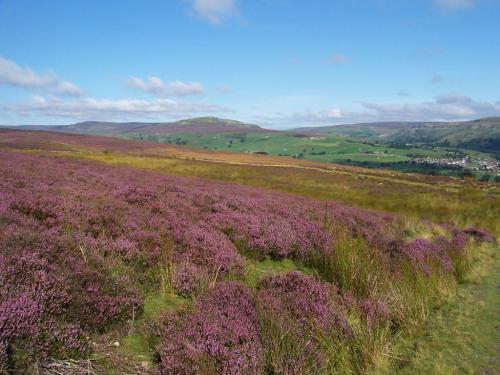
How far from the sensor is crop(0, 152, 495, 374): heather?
440cm

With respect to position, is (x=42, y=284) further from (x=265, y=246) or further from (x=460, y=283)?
(x=460, y=283)

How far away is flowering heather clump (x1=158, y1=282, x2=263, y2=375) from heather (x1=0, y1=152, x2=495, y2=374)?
0.02 m

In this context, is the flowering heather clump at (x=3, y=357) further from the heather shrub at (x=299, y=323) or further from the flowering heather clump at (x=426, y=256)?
the flowering heather clump at (x=426, y=256)

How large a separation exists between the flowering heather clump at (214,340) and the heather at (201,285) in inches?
0.7

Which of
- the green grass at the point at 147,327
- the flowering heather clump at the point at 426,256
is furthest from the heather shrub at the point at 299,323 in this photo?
the flowering heather clump at the point at 426,256

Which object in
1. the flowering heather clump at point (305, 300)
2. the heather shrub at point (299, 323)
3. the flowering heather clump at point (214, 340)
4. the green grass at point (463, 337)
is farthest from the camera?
the flowering heather clump at point (305, 300)

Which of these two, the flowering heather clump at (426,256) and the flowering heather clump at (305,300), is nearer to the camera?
the flowering heather clump at (305,300)

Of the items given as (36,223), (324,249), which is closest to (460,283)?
(324,249)

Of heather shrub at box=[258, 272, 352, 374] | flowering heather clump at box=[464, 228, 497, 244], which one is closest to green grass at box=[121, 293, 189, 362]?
heather shrub at box=[258, 272, 352, 374]

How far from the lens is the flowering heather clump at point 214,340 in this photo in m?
4.28

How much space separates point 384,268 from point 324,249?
4.80ft

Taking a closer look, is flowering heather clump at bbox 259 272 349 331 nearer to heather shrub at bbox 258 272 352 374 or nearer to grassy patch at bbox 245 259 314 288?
heather shrub at bbox 258 272 352 374

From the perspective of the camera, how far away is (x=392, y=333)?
638 centimetres

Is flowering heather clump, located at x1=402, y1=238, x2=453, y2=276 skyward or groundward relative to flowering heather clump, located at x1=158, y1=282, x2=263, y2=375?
groundward
